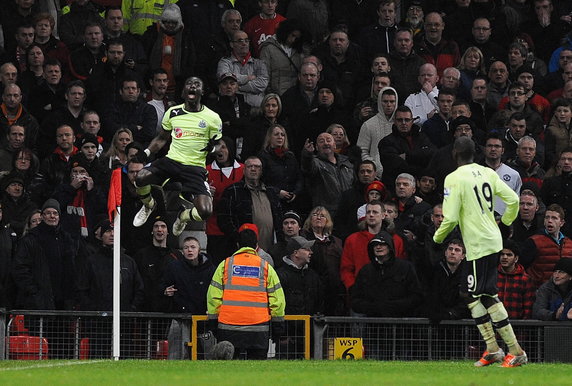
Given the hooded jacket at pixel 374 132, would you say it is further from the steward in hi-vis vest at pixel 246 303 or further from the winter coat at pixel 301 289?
the steward in hi-vis vest at pixel 246 303

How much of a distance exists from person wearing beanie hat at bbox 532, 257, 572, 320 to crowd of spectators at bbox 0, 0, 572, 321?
31 mm

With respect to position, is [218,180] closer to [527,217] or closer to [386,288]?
[386,288]

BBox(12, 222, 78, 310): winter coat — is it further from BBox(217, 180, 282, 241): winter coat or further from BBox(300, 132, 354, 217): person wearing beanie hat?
BBox(300, 132, 354, 217): person wearing beanie hat

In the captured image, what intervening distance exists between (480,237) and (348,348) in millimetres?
3625

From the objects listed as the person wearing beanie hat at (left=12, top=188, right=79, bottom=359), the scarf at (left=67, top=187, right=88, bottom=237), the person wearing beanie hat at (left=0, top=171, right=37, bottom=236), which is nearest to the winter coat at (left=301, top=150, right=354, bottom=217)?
the scarf at (left=67, top=187, right=88, bottom=237)

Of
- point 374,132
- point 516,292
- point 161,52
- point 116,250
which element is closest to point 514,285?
point 516,292

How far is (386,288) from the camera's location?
2009 centimetres

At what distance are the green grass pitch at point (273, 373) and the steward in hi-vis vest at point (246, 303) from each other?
123 cm

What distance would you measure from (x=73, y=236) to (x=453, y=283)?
5710 millimetres

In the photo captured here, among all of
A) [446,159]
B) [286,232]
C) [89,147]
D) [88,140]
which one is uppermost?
[88,140]

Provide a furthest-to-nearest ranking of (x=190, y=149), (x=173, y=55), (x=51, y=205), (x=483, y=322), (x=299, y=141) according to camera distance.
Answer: (x=173, y=55) < (x=299, y=141) < (x=51, y=205) < (x=190, y=149) < (x=483, y=322)

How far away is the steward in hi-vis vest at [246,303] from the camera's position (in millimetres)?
18812

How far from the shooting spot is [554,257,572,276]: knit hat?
65.1 feet

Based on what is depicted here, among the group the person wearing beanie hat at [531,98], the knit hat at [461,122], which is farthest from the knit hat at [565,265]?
the person wearing beanie hat at [531,98]
